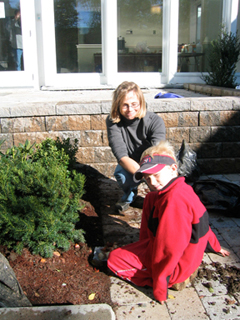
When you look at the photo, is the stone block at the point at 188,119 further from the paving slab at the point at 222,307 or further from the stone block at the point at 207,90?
the paving slab at the point at 222,307

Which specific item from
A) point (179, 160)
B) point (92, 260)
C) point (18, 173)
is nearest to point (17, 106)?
point (18, 173)

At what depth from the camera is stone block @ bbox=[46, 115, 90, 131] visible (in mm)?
4509

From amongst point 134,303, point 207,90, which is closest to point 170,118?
point 207,90

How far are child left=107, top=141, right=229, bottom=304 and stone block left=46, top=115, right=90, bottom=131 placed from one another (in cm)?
225

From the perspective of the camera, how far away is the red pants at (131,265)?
8.09 ft

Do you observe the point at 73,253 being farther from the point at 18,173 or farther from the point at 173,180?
the point at 173,180

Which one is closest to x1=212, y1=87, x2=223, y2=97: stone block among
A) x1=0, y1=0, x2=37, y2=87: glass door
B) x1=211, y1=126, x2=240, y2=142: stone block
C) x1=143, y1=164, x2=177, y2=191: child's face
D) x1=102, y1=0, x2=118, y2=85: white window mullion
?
x1=211, y1=126, x2=240, y2=142: stone block

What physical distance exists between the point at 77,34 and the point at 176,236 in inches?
268

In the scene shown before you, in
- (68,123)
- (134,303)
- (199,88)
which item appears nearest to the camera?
(134,303)

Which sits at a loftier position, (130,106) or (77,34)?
(77,34)

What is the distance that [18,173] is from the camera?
9.21 feet

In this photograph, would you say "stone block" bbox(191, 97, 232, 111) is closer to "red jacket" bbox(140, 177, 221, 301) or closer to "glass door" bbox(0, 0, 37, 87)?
"red jacket" bbox(140, 177, 221, 301)

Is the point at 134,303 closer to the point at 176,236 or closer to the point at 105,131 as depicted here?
the point at 176,236

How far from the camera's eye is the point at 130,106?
3254 mm
